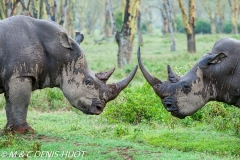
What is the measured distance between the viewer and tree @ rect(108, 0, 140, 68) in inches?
832

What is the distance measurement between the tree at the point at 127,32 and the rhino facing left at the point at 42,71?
1144 centimetres

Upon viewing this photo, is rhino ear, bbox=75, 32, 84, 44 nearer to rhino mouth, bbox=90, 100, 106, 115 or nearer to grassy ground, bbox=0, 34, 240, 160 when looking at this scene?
rhino mouth, bbox=90, 100, 106, 115

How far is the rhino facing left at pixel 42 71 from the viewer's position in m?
9.47

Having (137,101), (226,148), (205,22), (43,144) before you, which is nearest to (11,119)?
(43,144)

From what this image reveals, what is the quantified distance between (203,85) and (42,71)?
2.55m

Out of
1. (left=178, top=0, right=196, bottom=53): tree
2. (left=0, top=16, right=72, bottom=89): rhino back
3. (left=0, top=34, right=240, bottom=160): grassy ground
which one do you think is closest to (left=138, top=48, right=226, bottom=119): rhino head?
(left=0, top=34, right=240, bottom=160): grassy ground

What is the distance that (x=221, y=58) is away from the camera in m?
9.03

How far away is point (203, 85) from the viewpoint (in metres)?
9.13

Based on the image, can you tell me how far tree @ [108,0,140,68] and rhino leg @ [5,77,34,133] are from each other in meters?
11.8

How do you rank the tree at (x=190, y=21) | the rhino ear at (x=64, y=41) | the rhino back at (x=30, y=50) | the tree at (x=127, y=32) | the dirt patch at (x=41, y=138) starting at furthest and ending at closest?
1. the tree at (x=190, y=21)
2. the tree at (x=127, y=32)
3. the rhino ear at (x=64, y=41)
4. the dirt patch at (x=41, y=138)
5. the rhino back at (x=30, y=50)

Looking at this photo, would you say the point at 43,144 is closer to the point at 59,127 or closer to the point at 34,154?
the point at 34,154

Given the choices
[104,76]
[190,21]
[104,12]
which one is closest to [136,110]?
[104,76]
